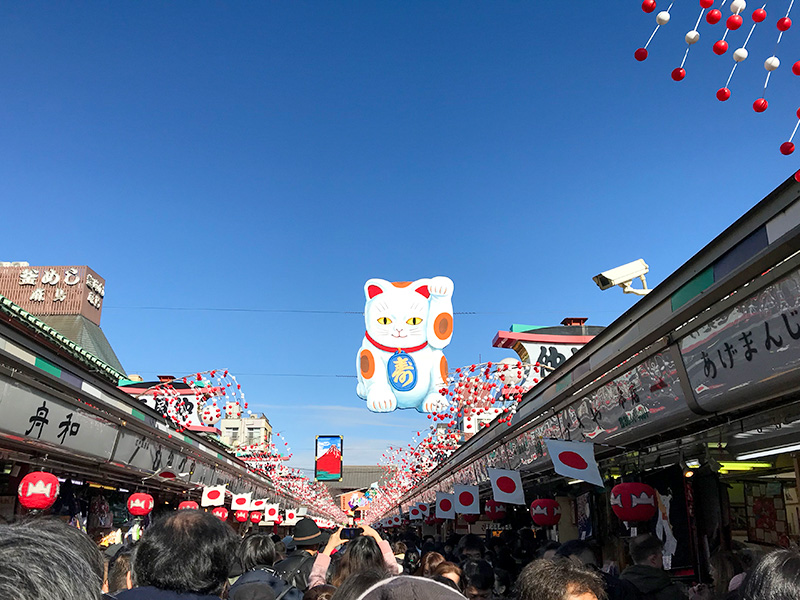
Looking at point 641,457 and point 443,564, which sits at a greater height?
point 641,457

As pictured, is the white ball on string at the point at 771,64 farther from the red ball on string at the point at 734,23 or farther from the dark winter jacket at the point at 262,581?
the dark winter jacket at the point at 262,581

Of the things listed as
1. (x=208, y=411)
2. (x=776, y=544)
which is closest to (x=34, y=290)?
(x=208, y=411)

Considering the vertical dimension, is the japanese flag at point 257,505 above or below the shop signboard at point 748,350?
below

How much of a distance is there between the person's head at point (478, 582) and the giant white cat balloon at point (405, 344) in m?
15.8

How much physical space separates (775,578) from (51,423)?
7.51 meters

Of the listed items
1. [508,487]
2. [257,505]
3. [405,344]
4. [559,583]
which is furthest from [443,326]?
[559,583]

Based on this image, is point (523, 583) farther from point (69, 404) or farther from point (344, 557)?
point (69, 404)

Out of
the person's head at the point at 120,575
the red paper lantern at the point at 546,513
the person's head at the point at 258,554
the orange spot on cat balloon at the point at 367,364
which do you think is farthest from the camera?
the orange spot on cat balloon at the point at 367,364

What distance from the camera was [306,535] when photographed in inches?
258

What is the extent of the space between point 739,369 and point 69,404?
7145 millimetres

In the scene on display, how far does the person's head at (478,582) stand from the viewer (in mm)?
5719

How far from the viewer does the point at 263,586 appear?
15.5ft


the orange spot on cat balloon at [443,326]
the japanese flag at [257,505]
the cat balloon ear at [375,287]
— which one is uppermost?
the cat balloon ear at [375,287]

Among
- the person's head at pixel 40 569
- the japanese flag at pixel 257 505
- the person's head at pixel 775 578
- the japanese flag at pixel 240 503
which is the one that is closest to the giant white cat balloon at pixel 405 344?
the japanese flag at pixel 257 505
